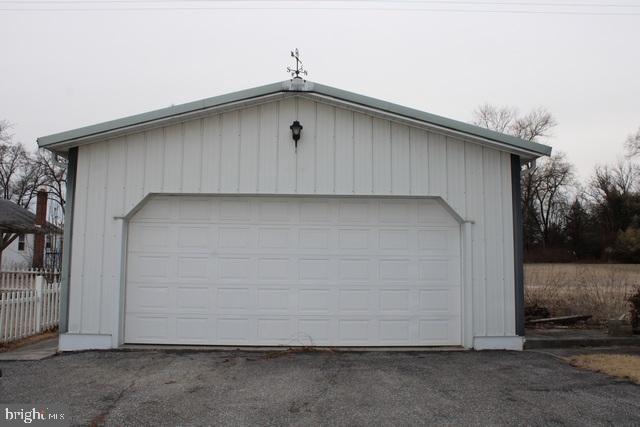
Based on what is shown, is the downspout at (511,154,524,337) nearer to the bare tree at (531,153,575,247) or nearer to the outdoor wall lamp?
the outdoor wall lamp

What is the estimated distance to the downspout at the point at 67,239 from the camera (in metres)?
7.13

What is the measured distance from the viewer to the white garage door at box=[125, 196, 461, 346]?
739 centimetres

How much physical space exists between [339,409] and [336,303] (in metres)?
2.87

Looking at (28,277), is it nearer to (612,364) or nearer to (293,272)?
(293,272)

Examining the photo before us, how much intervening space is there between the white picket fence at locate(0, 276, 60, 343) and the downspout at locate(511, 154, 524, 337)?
7.97 metres

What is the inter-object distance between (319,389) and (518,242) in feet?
13.6

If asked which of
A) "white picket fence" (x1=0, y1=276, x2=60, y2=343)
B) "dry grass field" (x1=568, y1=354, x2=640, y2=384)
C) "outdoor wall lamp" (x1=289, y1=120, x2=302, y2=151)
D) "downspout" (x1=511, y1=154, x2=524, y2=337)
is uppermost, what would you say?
"outdoor wall lamp" (x1=289, y1=120, x2=302, y2=151)

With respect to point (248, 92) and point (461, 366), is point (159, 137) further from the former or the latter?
point (461, 366)

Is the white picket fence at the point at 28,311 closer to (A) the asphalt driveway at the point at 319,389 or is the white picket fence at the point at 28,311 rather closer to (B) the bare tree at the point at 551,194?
(A) the asphalt driveway at the point at 319,389

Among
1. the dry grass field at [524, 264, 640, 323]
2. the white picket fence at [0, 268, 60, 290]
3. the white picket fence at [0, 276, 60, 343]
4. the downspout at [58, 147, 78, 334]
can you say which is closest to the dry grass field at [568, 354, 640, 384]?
the dry grass field at [524, 264, 640, 323]

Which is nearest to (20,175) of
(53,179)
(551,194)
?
(53,179)

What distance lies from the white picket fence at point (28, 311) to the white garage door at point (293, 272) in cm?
195

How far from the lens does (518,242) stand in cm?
745

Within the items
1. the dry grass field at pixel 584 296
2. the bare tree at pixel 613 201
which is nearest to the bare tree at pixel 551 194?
the bare tree at pixel 613 201
